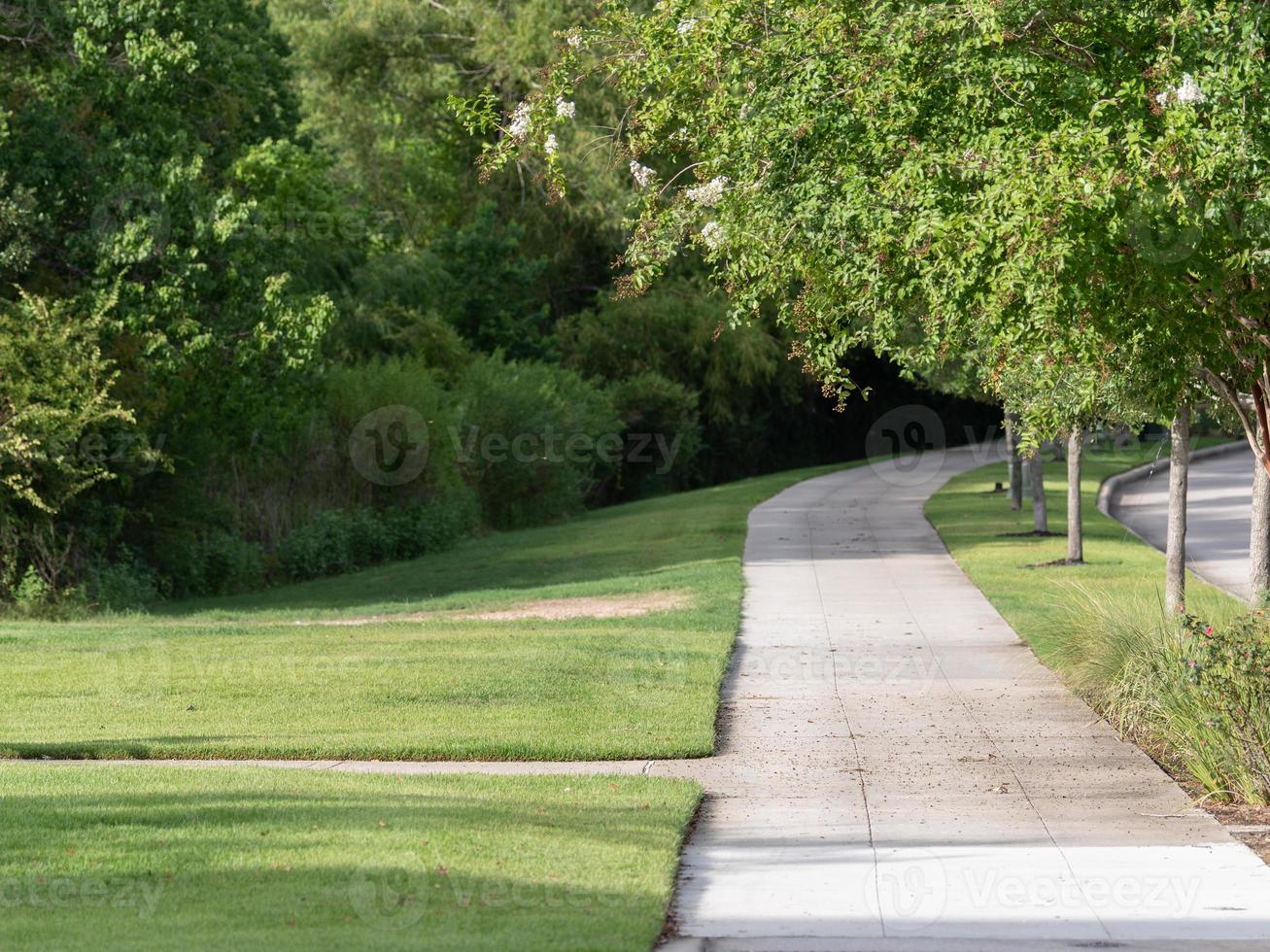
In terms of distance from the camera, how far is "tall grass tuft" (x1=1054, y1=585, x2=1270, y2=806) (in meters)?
9.12

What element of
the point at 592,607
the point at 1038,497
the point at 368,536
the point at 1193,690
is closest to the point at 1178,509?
the point at 1193,690

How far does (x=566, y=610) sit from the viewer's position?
1956 centimetres

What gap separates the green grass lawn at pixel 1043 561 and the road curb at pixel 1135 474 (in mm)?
427

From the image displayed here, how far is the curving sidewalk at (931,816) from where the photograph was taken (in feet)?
21.7

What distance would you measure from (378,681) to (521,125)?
17.0ft

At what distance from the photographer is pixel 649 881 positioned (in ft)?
23.2

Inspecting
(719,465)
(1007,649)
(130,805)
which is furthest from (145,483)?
(719,465)

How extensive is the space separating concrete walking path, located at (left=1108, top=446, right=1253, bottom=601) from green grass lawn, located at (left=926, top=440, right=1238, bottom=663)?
67cm

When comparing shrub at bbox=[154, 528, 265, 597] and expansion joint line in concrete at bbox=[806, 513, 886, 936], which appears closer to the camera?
expansion joint line in concrete at bbox=[806, 513, 886, 936]

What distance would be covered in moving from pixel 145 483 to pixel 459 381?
12122 millimetres

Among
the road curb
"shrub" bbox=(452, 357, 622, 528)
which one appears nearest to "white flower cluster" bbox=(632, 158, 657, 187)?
the road curb

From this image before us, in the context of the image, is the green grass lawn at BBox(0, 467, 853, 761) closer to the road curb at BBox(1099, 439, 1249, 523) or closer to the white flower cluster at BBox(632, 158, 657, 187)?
the white flower cluster at BBox(632, 158, 657, 187)

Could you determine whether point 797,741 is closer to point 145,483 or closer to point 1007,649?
point 1007,649

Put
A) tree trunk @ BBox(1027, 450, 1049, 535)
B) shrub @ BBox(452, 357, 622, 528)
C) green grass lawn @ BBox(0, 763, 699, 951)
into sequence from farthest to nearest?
shrub @ BBox(452, 357, 622, 528) < tree trunk @ BBox(1027, 450, 1049, 535) < green grass lawn @ BBox(0, 763, 699, 951)
